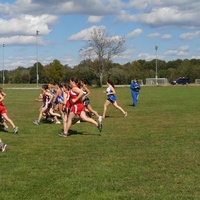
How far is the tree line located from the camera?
86.9 m

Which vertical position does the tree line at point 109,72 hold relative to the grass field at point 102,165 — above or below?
above

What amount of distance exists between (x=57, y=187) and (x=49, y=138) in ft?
18.9

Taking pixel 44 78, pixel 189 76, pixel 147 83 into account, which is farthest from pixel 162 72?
pixel 44 78

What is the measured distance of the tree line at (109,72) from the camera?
285 feet

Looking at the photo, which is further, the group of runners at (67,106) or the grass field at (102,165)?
the group of runners at (67,106)

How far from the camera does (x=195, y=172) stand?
8109 millimetres

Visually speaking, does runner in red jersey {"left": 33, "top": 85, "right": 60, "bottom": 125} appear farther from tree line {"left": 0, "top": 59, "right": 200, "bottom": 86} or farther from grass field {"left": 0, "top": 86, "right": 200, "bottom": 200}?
tree line {"left": 0, "top": 59, "right": 200, "bottom": 86}

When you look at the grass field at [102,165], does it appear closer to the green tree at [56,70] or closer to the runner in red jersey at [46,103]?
the runner in red jersey at [46,103]

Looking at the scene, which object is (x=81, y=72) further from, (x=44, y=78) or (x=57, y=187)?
(x=57, y=187)

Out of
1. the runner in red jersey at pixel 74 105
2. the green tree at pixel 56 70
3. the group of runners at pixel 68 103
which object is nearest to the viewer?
the runner in red jersey at pixel 74 105

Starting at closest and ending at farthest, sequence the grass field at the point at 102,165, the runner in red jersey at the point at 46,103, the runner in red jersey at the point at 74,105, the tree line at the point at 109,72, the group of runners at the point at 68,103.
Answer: the grass field at the point at 102,165
the runner in red jersey at the point at 74,105
the group of runners at the point at 68,103
the runner in red jersey at the point at 46,103
the tree line at the point at 109,72

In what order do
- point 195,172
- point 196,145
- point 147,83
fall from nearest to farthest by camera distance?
point 195,172, point 196,145, point 147,83

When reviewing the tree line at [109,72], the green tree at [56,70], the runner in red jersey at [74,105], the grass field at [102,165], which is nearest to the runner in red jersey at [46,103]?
the grass field at [102,165]

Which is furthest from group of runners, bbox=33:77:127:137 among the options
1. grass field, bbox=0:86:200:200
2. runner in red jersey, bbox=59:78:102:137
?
grass field, bbox=0:86:200:200
